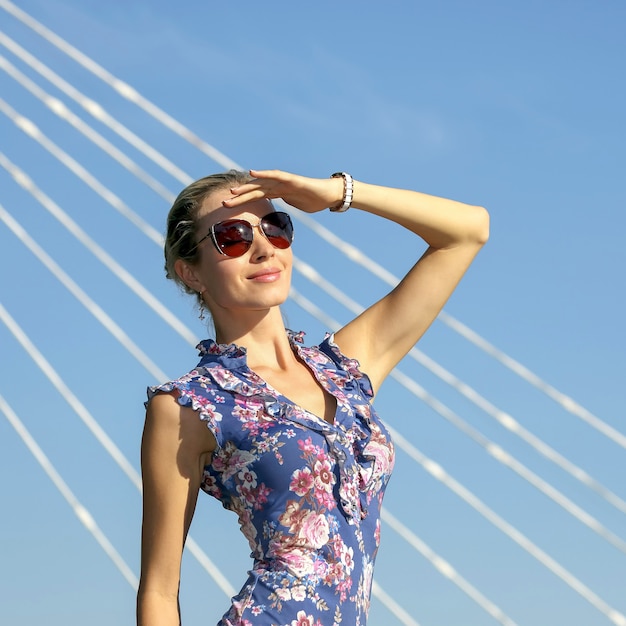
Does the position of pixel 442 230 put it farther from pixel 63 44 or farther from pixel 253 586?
pixel 63 44

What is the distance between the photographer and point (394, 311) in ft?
12.6

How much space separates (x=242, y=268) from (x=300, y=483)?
25.5 inches

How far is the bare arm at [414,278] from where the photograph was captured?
381cm

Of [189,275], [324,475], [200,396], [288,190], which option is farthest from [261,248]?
[324,475]

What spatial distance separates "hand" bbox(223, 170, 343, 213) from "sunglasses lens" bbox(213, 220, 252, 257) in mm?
55

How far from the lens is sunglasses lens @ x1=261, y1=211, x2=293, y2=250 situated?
11.9 feet

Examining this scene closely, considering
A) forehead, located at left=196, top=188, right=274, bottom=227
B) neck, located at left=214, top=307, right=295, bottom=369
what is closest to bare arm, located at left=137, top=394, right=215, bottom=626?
→ neck, located at left=214, top=307, right=295, bottom=369

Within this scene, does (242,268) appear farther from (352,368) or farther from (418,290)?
(418,290)

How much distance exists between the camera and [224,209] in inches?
145

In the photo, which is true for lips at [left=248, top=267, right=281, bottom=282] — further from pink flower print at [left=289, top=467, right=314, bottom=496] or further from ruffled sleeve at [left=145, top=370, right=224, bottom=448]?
pink flower print at [left=289, top=467, right=314, bottom=496]

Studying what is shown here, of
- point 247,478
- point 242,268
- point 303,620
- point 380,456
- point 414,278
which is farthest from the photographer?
point 414,278

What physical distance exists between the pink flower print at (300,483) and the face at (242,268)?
506 mm

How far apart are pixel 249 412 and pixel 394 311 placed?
65cm

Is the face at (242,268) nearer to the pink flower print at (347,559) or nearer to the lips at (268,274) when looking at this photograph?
the lips at (268,274)
